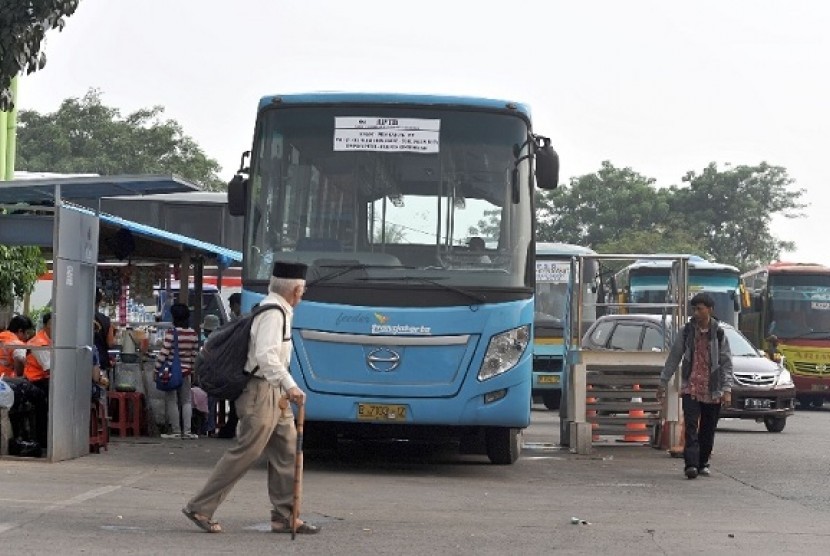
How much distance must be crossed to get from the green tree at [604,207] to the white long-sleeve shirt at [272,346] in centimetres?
8559

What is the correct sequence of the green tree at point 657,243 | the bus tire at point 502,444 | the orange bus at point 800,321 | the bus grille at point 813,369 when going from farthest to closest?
1. the green tree at point 657,243
2. the orange bus at point 800,321
3. the bus grille at point 813,369
4. the bus tire at point 502,444

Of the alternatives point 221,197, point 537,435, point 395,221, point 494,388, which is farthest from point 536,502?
point 221,197

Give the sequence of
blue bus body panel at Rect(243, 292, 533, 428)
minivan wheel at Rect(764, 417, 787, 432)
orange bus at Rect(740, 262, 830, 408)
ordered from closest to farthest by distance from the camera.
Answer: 1. blue bus body panel at Rect(243, 292, 533, 428)
2. minivan wheel at Rect(764, 417, 787, 432)
3. orange bus at Rect(740, 262, 830, 408)

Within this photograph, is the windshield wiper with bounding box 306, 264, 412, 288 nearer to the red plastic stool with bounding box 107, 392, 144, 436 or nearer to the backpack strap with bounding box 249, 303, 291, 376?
the backpack strap with bounding box 249, 303, 291, 376

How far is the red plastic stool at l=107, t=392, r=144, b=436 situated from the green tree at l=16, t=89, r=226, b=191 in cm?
5576

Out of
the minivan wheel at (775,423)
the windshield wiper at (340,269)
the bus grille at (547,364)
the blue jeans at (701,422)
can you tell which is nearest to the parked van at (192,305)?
the bus grille at (547,364)

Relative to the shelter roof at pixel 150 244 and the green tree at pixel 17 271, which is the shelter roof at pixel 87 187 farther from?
the green tree at pixel 17 271

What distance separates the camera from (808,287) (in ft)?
140

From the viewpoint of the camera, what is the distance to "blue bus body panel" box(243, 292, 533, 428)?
53.6 feet

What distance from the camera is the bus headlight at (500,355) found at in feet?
54.1

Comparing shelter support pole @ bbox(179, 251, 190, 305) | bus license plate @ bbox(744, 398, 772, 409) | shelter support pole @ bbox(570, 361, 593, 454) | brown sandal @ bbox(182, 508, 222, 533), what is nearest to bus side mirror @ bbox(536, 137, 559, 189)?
shelter support pole @ bbox(570, 361, 593, 454)

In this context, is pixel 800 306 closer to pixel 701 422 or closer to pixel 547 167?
pixel 701 422

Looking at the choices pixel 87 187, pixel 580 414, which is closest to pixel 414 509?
pixel 87 187

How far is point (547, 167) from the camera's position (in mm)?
16750
